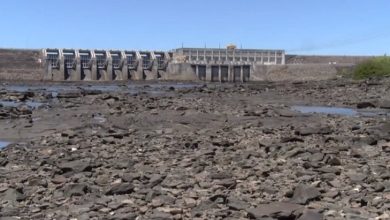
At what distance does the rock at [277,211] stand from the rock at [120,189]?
269cm

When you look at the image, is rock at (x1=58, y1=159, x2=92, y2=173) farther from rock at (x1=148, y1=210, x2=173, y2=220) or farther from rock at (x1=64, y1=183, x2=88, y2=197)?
rock at (x1=148, y1=210, x2=173, y2=220)

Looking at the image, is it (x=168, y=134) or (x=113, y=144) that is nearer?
(x=113, y=144)

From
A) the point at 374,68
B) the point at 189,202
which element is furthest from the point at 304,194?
the point at 374,68

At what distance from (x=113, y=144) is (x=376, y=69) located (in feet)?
232

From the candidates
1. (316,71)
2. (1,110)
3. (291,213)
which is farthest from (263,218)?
(316,71)

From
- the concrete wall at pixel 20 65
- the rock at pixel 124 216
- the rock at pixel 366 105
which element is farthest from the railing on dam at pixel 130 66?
the rock at pixel 124 216

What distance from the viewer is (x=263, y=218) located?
27.5ft

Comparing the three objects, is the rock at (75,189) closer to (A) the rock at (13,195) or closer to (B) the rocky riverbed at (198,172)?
(B) the rocky riverbed at (198,172)

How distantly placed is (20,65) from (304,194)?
114116 mm

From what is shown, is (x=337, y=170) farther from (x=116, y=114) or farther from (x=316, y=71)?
(x=316, y=71)

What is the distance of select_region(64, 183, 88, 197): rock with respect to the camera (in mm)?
10461

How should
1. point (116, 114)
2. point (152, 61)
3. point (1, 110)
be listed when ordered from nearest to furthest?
point (116, 114) < point (1, 110) < point (152, 61)

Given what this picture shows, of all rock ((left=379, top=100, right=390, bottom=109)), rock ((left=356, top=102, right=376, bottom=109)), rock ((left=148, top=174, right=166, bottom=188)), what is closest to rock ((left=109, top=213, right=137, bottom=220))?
rock ((left=148, top=174, right=166, bottom=188))

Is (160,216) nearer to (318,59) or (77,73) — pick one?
(77,73)
